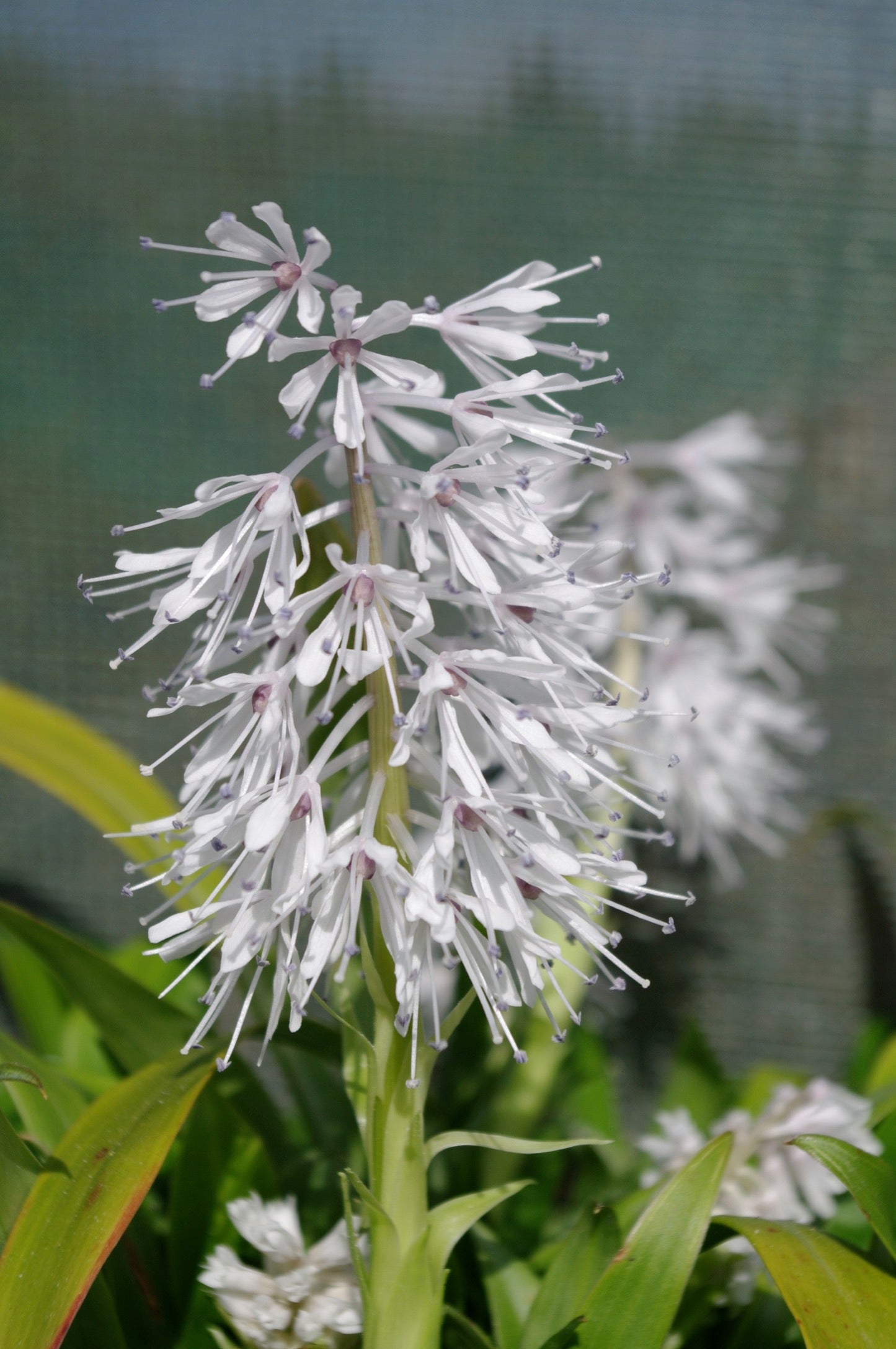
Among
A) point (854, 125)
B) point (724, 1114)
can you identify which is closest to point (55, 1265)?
point (724, 1114)

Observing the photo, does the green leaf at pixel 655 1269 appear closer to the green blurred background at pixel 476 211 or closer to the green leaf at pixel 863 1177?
the green leaf at pixel 863 1177

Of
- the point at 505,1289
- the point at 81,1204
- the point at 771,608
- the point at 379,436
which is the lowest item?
the point at 505,1289

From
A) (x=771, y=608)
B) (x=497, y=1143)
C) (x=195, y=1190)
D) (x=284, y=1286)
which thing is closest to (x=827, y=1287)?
(x=497, y=1143)

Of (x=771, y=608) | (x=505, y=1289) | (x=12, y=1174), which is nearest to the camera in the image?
(x=12, y=1174)

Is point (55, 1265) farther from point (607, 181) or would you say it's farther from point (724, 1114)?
point (607, 181)

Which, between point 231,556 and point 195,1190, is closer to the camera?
point 231,556

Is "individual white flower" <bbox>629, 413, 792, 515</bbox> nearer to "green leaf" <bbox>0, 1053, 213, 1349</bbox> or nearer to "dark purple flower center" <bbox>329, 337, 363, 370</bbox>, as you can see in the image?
"dark purple flower center" <bbox>329, 337, 363, 370</bbox>

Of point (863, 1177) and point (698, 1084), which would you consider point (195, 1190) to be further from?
point (698, 1084)

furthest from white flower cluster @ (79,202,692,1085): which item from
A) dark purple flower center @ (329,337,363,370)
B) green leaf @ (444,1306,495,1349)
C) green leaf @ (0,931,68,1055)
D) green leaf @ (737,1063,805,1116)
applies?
green leaf @ (737,1063,805,1116)
